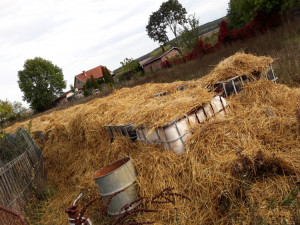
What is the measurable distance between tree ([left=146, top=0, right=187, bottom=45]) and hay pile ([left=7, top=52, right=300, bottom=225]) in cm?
4411

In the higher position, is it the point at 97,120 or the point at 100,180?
the point at 97,120

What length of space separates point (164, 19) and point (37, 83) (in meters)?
31.0

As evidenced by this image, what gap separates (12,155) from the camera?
758cm

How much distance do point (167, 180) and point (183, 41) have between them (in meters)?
16.1

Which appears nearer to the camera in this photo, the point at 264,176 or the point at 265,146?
the point at 264,176

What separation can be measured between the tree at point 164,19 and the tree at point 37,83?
81.6 feet

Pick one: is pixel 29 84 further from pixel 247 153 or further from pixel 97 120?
pixel 247 153

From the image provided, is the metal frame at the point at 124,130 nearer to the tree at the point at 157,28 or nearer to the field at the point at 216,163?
the field at the point at 216,163

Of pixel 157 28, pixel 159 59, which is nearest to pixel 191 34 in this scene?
pixel 159 59

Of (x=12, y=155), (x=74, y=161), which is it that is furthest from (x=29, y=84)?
(x=74, y=161)

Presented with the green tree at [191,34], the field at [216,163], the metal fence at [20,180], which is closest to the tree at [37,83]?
the green tree at [191,34]

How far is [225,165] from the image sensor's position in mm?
2770

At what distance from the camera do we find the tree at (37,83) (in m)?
46.0

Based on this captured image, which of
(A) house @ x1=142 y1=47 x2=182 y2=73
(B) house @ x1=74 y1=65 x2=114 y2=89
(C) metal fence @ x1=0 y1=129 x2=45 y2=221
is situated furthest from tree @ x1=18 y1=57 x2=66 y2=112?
(C) metal fence @ x1=0 y1=129 x2=45 y2=221
